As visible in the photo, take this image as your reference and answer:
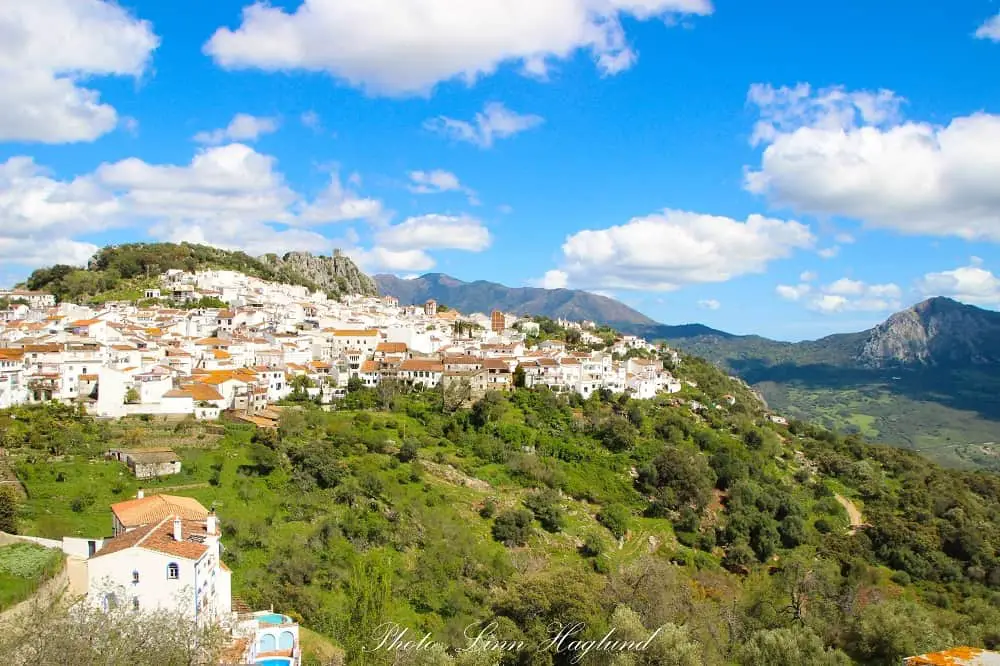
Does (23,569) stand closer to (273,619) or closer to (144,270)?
(273,619)

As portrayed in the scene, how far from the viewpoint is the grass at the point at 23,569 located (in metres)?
17.5

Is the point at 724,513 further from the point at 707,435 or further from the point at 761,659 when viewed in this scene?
the point at 761,659

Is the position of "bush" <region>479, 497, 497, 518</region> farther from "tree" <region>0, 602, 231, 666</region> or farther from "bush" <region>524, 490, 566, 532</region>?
"tree" <region>0, 602, 231, 666</region>

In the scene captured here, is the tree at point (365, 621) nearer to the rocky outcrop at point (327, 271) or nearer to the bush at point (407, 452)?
the bush at point (407, 452)

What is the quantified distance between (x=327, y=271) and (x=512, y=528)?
93564 millimetres

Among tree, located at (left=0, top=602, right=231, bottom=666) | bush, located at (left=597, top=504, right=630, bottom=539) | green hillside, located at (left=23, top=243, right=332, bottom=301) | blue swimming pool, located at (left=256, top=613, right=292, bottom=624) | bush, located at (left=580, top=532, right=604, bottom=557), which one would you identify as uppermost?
green hillside, located at (left=23, top=243, right=332, bottom=301)

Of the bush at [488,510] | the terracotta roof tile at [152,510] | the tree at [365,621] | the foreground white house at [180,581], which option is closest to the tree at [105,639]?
the foreground white house at [180,581]

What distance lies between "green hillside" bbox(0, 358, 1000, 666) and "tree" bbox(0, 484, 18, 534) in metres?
0.65

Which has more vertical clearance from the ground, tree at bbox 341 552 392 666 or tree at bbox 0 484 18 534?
tree at bbox 0 484 18 534

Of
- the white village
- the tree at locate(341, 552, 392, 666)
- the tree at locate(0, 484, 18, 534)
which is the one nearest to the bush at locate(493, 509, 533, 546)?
the white village

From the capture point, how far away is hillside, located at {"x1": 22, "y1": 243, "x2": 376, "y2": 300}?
7800 centimetres

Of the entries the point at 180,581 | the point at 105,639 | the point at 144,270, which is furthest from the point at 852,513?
the point at 144,270

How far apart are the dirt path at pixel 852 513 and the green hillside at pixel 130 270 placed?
67.5 metres

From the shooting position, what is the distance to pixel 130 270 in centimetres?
8400
